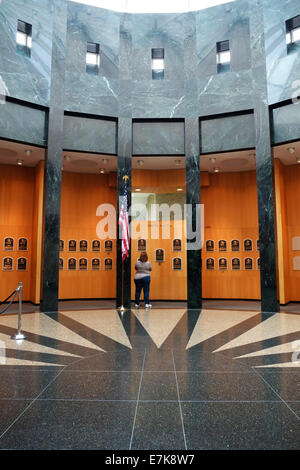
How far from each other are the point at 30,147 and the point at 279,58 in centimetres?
875

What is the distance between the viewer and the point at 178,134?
12.0 meters

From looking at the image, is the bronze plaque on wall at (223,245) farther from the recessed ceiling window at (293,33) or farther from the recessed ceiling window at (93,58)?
the recessed ceiling window at (93,58)

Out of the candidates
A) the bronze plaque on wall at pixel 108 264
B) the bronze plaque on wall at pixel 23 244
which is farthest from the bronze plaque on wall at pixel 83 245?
the bronze plaque on wall at pixel 23 244

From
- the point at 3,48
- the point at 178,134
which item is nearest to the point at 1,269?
the point at 3,48

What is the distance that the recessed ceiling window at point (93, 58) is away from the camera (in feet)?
39.1

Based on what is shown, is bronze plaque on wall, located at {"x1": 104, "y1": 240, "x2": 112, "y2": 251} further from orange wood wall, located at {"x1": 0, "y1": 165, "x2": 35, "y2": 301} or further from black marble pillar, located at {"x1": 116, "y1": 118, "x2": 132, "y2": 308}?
black marble pillar, located at {"x1": 116, "y1": 118, "x2": 132, "y2": 308}

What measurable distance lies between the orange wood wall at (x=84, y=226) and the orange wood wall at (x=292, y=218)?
Answer: 7263 millimetres

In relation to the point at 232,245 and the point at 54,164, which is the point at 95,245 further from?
the point at 232,245

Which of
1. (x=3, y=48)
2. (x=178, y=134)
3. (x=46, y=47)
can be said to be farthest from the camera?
(x=178, y=134)

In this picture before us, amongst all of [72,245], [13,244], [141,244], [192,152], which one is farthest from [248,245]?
[13,244]

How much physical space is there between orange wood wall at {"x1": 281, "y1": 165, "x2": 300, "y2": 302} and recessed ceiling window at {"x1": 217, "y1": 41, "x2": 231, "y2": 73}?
455cm

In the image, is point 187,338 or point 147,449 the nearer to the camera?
point 147,449
